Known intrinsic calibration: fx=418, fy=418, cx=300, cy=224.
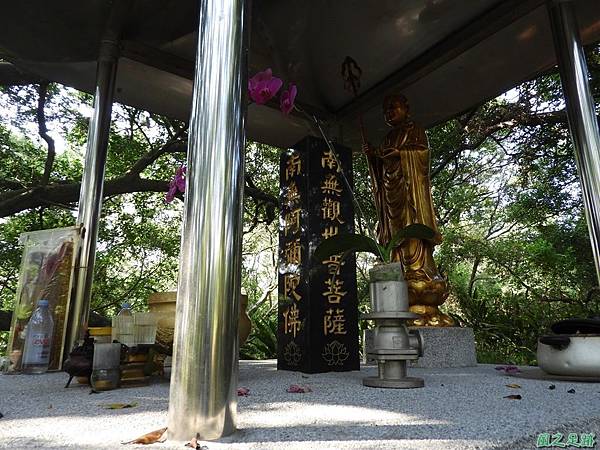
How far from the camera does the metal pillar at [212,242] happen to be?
0.81 metres

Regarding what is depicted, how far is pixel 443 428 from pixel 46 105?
5.92 metres

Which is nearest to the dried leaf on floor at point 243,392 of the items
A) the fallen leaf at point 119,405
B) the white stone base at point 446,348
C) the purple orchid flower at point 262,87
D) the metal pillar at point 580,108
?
the fallen leaf at point 119,405

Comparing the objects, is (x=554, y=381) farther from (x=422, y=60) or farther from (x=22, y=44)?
(x=22, y=44)

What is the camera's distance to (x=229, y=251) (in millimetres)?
898

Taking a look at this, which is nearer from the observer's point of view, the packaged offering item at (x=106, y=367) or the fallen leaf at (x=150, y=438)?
the fallen leaf at (x=150, y=438)

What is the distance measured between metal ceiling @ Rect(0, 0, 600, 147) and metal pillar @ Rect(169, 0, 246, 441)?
261 centimetres

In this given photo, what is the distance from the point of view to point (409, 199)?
3.22 meters

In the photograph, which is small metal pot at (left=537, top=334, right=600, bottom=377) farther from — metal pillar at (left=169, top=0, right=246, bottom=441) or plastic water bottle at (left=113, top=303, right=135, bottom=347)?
plastic water bottle at (left=113, top=303, right=135, bottom=347)

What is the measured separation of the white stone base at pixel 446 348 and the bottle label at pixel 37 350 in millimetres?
1855

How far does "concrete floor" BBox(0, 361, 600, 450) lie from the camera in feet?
2.63

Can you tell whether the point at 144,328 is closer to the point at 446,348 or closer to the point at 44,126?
the point at 446,348

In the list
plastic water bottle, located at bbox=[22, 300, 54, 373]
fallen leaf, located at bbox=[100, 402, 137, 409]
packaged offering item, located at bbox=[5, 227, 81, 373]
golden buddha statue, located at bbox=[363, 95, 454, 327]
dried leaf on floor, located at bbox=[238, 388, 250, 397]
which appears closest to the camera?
fallen leaf, located at bbox=[100, 402, 137, 409]

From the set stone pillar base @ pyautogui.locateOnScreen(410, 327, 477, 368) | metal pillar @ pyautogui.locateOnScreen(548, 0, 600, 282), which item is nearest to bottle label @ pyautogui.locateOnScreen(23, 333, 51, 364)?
stone pillar base @ pyautogui.locateOnScreen(410, 327, 477, 368)

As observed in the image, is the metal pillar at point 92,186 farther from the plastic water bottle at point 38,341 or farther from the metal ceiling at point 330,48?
the metal ceiling at point 330,48
